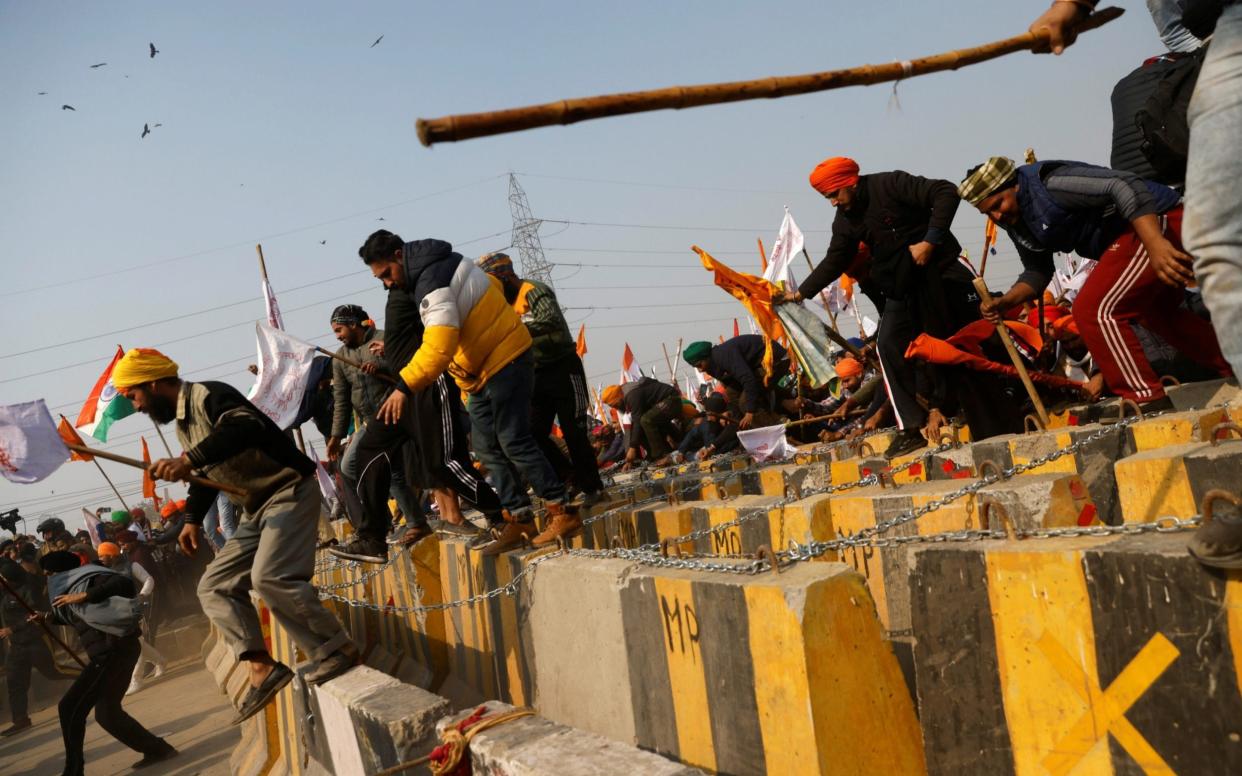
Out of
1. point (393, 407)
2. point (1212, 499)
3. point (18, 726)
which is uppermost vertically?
point (393, 407)

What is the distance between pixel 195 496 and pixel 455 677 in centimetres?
199

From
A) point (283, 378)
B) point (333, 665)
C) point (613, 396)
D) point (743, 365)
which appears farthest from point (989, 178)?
point (613, 396)

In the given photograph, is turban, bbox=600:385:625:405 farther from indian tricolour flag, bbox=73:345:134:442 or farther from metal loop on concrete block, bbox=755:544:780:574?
metal loop on concrete block, bbox=755:544:780:574

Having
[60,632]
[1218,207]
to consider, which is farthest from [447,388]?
[60,632]

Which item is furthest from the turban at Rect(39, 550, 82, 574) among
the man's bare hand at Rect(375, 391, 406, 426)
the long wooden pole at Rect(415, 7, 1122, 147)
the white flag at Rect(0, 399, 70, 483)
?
the long wooden pole at Rect(415, 7, 1122, 147)

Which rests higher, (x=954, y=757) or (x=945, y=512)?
(x=945, y=512)

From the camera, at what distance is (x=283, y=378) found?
10.3 metres

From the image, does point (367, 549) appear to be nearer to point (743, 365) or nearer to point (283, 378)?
point (283, 378)

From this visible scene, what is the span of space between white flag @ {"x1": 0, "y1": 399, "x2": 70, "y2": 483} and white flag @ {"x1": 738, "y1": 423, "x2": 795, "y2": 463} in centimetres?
621

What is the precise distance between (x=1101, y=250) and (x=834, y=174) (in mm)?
2156

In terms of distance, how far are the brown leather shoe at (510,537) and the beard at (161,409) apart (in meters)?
2.04

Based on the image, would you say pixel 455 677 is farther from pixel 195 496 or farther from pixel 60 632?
pixel 60 632

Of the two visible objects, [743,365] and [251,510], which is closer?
[251,510]

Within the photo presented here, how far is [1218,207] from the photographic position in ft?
6.77
